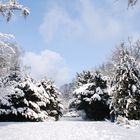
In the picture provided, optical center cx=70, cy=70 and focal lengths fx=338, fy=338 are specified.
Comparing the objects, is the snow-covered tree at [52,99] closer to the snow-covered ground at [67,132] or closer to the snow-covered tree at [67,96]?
the snow-covered ground at [67,132]

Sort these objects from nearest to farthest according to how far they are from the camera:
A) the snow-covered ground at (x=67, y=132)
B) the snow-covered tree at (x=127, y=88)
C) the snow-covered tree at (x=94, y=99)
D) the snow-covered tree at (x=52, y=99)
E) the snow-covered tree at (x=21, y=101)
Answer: the snow-covered ground at (x=67, y=132) < the snow-covered tree at (x=127, y=88) < the snow-covered tree at (x=21, y=101) < the snow-covered tree at (x=94, y=99) < the snow-covered tree at (x=52, y=99)

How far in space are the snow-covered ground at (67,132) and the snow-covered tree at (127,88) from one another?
3211 millimetres

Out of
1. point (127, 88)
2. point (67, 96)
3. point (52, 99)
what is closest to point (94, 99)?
point (52, 99)

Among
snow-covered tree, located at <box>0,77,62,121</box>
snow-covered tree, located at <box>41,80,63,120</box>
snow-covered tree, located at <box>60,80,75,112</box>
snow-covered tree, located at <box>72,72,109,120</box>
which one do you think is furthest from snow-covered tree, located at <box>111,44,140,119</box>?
snow-covered tree, located at <box>60,80,75,112</box>

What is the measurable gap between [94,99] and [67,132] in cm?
1184

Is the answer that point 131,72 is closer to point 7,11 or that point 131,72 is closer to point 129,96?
point 129,96

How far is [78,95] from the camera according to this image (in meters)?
27.1

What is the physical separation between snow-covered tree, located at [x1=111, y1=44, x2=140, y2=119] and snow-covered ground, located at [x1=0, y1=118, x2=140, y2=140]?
3.21 m

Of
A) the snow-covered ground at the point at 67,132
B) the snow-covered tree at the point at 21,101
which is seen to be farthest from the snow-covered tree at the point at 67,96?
the snow-covered ground at the point at 67,132

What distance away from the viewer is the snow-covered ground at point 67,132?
12.7 m

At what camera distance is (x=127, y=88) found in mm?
18750

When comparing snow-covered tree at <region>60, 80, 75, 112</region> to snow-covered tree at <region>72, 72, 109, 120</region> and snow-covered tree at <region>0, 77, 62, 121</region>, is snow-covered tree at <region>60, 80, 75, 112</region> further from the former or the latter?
snow-covered tree at <region>0, 77, 62, 121</region>

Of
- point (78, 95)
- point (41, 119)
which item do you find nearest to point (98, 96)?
point (78, 95)

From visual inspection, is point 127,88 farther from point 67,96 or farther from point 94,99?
point 67,96
